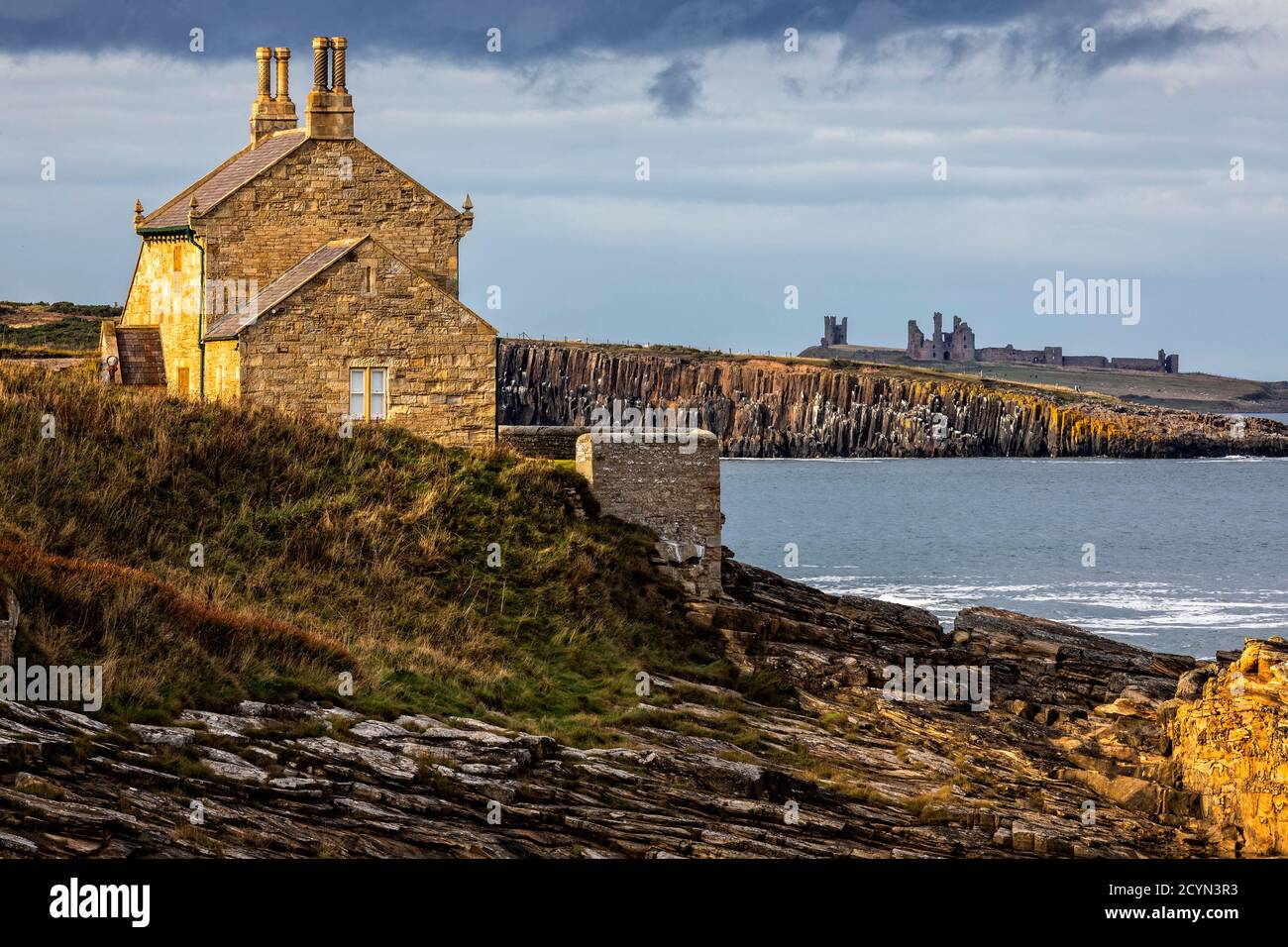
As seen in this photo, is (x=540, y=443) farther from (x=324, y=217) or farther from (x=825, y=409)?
(x=825, y=409)

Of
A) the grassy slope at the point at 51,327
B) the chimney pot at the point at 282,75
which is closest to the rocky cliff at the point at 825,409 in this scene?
the grassy slope at the point at 51,327

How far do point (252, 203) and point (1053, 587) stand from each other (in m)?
46.6

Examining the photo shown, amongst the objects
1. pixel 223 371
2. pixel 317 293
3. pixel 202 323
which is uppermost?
pixel 317 293

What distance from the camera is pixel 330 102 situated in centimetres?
3309

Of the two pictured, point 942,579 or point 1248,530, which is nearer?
point 942,579

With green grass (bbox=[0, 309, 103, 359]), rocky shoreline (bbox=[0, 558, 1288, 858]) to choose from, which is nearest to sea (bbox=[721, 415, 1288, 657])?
rocky shoreline (bbox=[0, 558, 1288, 858])

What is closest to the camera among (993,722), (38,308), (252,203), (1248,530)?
(993,722)

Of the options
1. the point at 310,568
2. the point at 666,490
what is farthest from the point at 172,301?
the point at 666,490

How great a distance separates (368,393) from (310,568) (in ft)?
20.6

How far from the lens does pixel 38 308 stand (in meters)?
79.2

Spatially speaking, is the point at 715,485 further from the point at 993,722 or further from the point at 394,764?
the point at 394,764

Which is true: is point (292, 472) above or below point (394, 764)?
above

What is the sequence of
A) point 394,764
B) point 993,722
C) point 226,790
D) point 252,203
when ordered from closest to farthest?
1. point 226,790
2. point 394,764
3. point 993,722
4. point 252,203

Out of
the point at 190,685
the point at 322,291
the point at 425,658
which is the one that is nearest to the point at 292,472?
the point at 322,291
